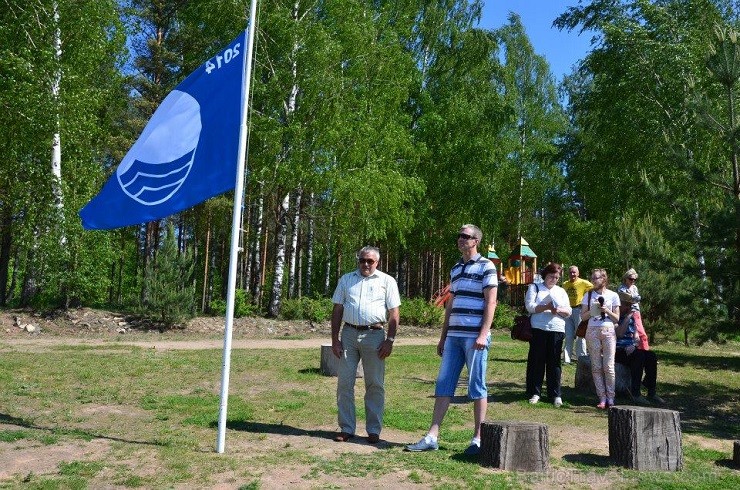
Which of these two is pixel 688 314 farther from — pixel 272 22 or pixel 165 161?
pixel 272 22

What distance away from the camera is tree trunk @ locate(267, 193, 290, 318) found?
80.5 ft

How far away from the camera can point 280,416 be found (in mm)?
8914

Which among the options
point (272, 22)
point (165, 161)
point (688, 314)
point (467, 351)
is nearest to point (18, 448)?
point (165, 161)

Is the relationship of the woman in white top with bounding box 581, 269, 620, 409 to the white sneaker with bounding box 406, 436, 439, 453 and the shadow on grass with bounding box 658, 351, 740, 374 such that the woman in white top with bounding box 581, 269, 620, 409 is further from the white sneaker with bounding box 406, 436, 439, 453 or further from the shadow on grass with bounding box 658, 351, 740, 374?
the shadow on grass with bounding box 658, 351, 740, 374

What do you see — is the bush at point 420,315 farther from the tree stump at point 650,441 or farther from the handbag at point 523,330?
the tree stump at point 650,441

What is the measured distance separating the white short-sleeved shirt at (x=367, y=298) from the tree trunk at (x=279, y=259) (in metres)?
17.0

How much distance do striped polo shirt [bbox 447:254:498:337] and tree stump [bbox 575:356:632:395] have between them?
4.22 meters

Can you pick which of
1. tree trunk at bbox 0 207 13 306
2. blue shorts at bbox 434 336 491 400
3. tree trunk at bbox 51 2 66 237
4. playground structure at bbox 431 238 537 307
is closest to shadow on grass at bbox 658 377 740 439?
blue shorts at bbox 434 336 491 400

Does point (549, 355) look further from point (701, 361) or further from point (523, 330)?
point (701, 361)

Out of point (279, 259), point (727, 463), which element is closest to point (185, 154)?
point (727, 463)

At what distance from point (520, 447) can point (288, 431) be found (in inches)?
100

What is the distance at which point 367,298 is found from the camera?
301 inches

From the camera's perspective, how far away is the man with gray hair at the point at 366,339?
7.58 meters

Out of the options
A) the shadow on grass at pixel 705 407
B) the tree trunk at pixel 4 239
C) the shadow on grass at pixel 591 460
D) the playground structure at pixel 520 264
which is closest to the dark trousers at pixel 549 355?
the shadow on grass at pixel 705 407
